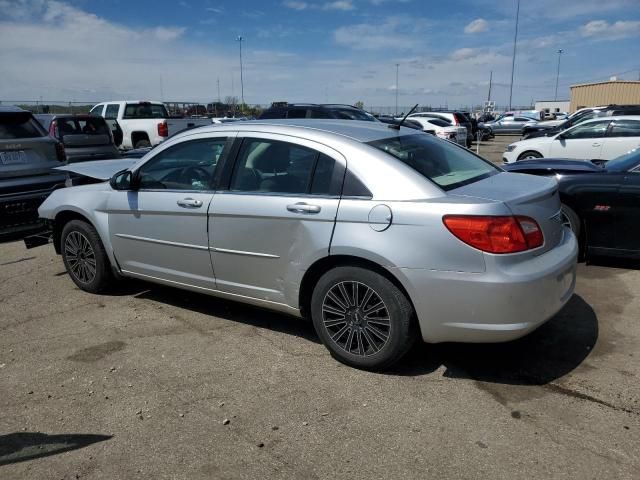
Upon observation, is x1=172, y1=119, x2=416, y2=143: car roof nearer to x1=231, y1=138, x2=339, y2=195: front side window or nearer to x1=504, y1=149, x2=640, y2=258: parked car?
x1=231, y1=138, x2=339, y2=195: front side window

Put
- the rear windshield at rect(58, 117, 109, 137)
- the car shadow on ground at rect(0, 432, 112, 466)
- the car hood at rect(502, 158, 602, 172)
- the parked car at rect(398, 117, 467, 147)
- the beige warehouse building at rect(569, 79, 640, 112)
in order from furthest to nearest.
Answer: the beige warehouse building at rect(569, 79, 640, 112), the parked car at rect(398, 117, 467, 147), the rear windshield at rect(58, 117, 109, 137), the car hood at rect(502, 158, 602, 172), the car shadow on ground at rect(0, 432, 112, 466)

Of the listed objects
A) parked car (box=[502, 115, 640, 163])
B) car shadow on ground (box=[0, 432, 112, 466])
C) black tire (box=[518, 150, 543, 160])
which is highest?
parked car (box=[502, 115, 640, 163])

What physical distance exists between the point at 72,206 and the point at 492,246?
3937 millimetres

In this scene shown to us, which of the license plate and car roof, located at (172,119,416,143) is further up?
car roof, located at (172,119,416,143)

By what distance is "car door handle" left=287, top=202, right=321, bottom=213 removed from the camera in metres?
3.56

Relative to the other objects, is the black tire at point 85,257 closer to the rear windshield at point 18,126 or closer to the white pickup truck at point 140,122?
the rear windshield at point 18,126

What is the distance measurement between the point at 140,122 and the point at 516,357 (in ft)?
49.1

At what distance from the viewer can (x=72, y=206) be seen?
512cm

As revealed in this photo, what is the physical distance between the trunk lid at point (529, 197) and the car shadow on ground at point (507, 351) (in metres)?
0.84

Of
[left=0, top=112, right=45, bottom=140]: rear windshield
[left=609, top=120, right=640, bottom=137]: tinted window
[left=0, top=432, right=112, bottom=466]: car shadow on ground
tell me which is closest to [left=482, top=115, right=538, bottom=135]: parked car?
[left=609, top=120, right=640, bottom=137]: tinted window

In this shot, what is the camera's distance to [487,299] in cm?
308

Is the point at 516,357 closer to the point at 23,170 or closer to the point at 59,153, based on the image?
the point at 23,170

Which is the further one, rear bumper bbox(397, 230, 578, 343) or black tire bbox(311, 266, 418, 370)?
black tire bbox(311, 266, 418, 370)

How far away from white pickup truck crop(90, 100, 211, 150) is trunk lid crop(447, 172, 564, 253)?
1385cm
